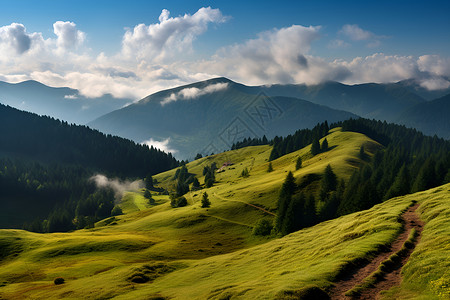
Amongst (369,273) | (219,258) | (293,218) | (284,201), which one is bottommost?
(219,258)

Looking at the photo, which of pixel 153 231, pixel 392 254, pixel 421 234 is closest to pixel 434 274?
pixel 392 254

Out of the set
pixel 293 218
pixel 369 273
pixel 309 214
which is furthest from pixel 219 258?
pixel 309 214

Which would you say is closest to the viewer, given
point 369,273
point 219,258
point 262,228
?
point 369,273

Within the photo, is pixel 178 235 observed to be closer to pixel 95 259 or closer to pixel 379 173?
pixel 95 259

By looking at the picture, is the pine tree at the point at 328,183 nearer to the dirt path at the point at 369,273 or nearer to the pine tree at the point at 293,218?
the pine tree at the point at 293,218

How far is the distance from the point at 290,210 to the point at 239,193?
4896cm

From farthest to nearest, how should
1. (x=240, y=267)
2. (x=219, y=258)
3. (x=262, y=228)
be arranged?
1. (x=262, y=228)
2. (x=219, y=258)
3. (x=240, y=267)

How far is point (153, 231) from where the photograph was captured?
113 metres

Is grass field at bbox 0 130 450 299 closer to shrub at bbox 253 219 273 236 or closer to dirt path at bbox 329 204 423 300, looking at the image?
dirt path at bbox 329 204 423 300

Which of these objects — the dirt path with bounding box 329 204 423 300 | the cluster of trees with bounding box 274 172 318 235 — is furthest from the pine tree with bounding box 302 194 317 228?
the dirt path with bounding box 329 204 423 300

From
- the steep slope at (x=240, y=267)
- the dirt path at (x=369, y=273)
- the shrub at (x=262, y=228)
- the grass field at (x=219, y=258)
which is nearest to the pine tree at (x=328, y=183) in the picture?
the grass field at (x=219, y=258)

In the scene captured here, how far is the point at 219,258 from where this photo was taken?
63500mm

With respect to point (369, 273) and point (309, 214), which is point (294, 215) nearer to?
point (309, 214)

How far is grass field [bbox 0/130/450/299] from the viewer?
2947 cm
